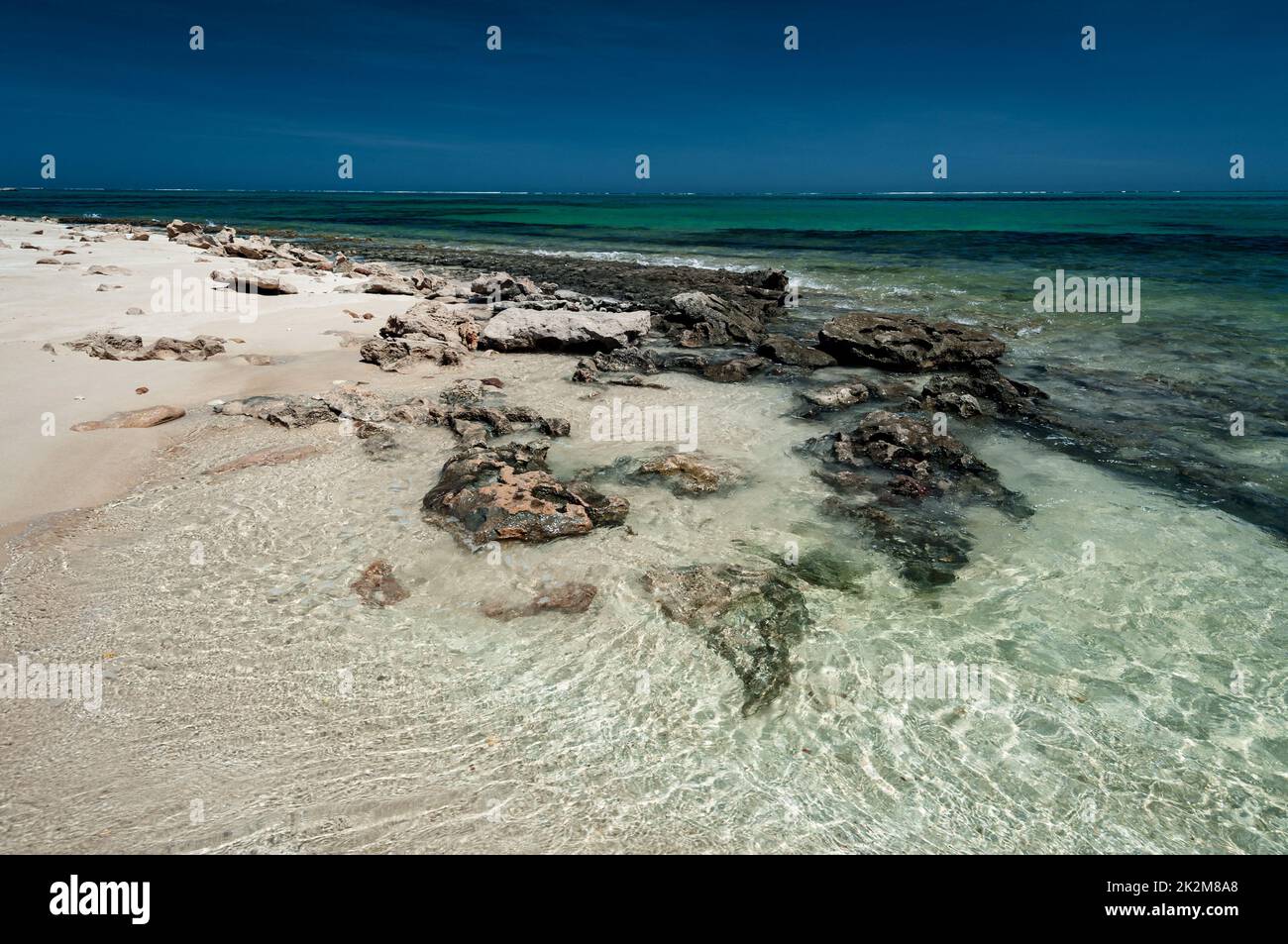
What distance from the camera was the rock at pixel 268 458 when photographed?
7.09 metres

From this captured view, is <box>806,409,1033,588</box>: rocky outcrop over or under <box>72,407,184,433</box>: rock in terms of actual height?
under

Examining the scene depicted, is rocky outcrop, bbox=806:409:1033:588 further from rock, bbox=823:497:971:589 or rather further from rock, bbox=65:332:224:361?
rock, bbox=65:332:224:361

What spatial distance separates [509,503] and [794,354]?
27.4 feet

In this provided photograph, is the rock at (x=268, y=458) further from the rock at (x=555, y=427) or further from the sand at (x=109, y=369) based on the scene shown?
the rock at (x=555, y=427)

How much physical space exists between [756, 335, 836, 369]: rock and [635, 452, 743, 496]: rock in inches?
224

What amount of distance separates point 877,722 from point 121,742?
14.3 feet

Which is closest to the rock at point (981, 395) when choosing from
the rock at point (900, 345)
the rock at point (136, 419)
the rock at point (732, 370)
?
the rock at point (900, 345)

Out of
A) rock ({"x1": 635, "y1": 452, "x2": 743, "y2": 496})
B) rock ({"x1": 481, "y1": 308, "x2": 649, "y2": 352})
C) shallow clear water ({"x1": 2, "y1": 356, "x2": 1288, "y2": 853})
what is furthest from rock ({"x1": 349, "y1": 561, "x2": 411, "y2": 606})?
rock ({"x1": 481, "y1": 308, "x2": 649, "y2": 352})

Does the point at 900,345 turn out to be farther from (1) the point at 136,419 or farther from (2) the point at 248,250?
(2) the point at 248,250

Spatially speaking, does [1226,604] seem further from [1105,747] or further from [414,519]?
[414,519]

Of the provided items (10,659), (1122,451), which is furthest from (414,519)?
(1122,451)

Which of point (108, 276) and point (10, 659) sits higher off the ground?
point (108, 276)

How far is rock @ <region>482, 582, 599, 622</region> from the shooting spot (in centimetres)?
500
